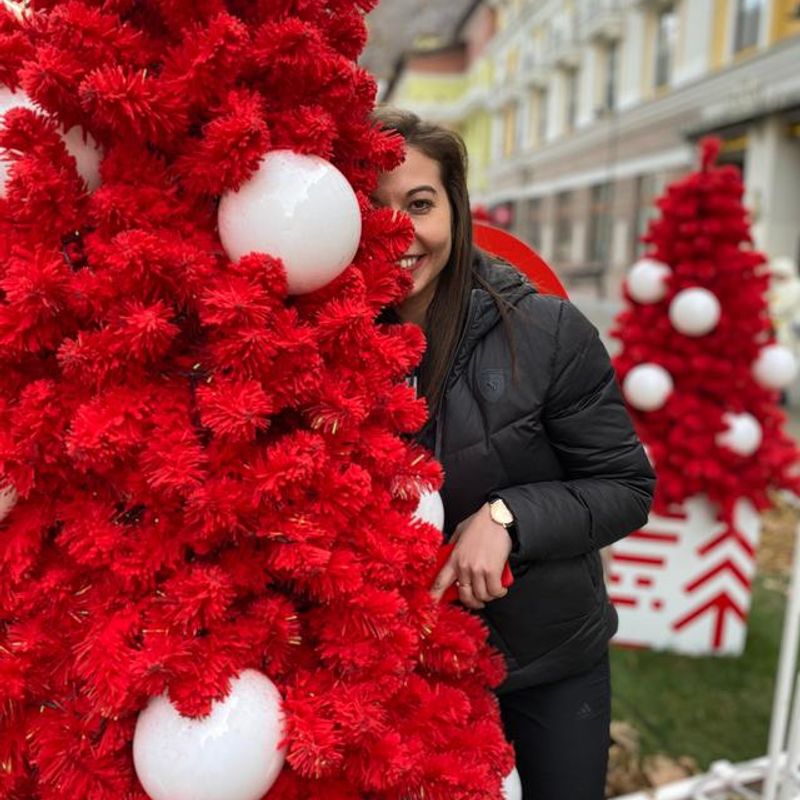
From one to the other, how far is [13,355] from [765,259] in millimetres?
2816

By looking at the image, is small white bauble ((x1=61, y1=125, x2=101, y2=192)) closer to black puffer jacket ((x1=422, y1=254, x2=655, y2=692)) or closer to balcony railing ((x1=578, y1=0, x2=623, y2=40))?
black puffer jacket ((x1=422, y1=254, x2=655, y2=692))

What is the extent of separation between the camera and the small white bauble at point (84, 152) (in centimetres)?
92

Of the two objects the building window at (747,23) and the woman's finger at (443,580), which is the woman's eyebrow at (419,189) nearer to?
the woman's finger at (443,580)

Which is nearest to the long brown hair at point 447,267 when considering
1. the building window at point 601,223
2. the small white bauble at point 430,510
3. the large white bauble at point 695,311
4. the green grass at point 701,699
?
the small white bauble at point 430,510

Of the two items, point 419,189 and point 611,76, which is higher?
point 611,76

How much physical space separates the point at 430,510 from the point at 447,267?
0.41 metres

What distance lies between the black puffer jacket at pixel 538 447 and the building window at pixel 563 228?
857 inches

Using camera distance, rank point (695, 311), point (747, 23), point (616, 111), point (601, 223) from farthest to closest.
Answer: point (601, 223) < point (616, 111) < point (747, 23) < point (695, 311)

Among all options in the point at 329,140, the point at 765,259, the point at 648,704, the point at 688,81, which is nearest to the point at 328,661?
the point at 329,140

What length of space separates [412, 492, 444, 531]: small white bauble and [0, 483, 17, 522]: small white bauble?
1.57 ft

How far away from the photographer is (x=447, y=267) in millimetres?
1301

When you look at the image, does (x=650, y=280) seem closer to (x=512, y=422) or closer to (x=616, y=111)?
(x=512, y=422)

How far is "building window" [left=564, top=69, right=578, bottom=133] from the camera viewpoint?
22.2 m

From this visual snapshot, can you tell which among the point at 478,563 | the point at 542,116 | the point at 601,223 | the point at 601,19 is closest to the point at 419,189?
the point at 478,563
